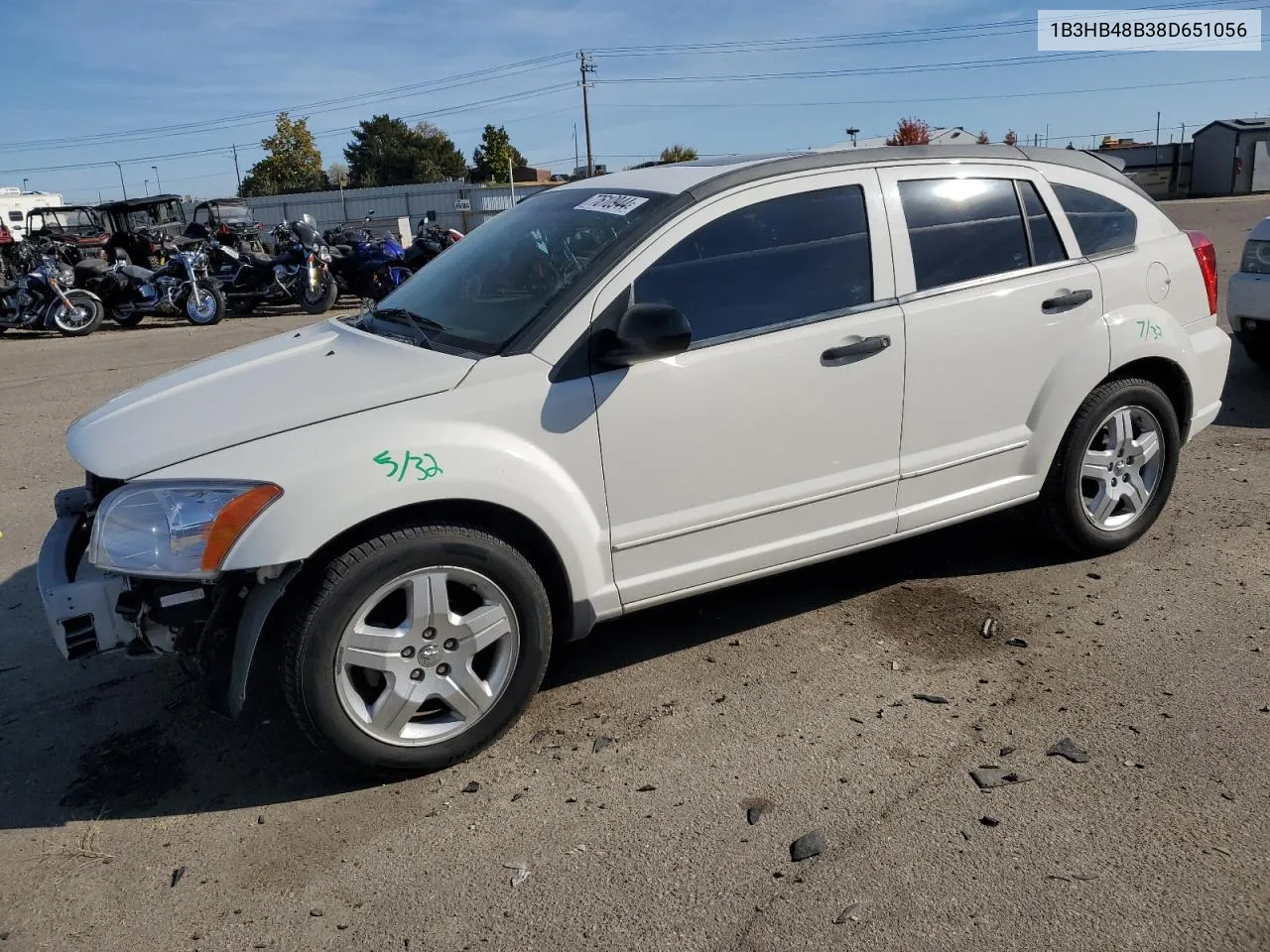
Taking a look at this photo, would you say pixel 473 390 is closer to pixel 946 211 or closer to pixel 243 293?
pixel 946 211

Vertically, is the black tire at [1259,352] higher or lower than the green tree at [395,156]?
lower

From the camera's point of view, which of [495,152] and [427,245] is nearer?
[427,245]

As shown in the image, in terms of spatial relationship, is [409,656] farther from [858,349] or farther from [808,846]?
[858,349]

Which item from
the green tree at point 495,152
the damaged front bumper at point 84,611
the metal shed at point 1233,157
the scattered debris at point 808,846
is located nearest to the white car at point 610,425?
the damaged front bumper at point 84,611

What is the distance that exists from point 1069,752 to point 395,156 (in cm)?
7934

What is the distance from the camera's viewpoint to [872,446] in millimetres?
3760

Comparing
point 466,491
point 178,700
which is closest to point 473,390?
point 466,491

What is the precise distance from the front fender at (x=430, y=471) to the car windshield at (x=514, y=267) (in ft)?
1.07

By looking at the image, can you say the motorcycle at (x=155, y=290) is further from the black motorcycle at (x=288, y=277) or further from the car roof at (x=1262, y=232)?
the car roof at (x=1262, y=232)

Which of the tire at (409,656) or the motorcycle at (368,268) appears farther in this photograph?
the motorcycle at (368,268)

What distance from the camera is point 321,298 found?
16.2 meters

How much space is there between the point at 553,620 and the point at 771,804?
0.95 meters

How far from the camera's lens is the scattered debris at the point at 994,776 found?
3.01m

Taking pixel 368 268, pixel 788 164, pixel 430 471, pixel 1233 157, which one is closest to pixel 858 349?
pixel 788 164
